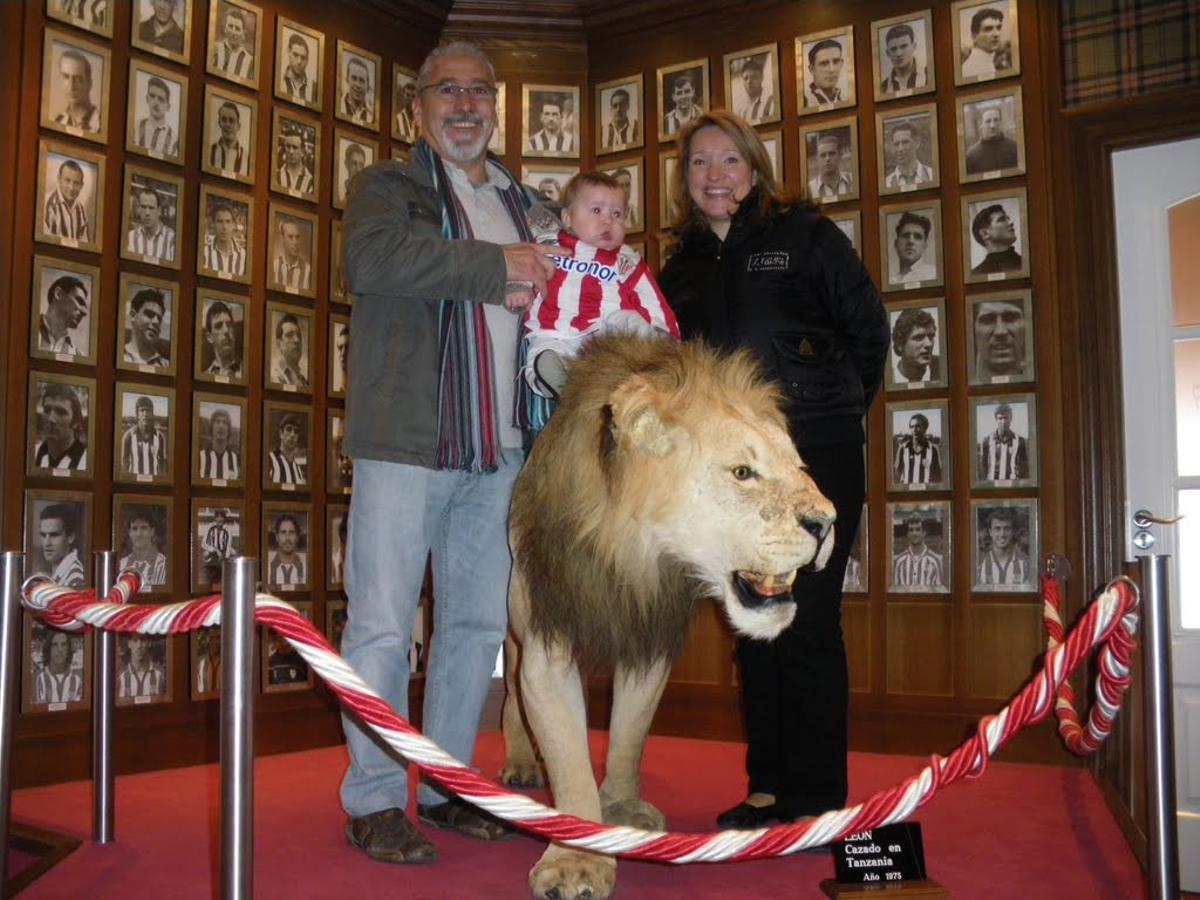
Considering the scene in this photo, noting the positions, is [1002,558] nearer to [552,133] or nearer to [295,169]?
[552,133]

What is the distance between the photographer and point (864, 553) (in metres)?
5.23

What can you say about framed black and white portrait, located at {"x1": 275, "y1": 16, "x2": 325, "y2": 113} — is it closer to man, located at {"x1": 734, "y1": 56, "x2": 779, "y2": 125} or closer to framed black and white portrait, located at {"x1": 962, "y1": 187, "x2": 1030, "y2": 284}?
man, located at {"x1": 734, "y1": 56, "x2": 779, "y2": 125}

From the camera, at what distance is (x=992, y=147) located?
506cm

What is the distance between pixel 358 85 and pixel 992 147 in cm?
299

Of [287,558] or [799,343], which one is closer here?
[799,343]

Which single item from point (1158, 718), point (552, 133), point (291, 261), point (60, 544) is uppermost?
point (552, 133)

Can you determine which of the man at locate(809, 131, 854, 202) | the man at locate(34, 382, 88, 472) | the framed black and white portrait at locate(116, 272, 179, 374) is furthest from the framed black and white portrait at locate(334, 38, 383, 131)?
the man at locate(809, 131, 854, 202)

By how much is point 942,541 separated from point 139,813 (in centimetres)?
345

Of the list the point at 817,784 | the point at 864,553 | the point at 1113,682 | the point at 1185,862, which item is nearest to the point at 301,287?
the point at 864,553

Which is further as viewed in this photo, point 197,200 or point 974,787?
point 197,200

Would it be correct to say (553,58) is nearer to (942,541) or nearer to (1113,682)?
(942,541)

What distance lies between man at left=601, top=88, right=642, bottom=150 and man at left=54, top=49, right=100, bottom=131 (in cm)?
255

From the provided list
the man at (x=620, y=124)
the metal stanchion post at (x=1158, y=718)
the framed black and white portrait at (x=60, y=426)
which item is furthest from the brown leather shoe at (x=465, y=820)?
the man at (x=620, y=124)

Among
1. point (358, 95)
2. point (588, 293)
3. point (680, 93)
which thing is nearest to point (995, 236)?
point (680, 93)
